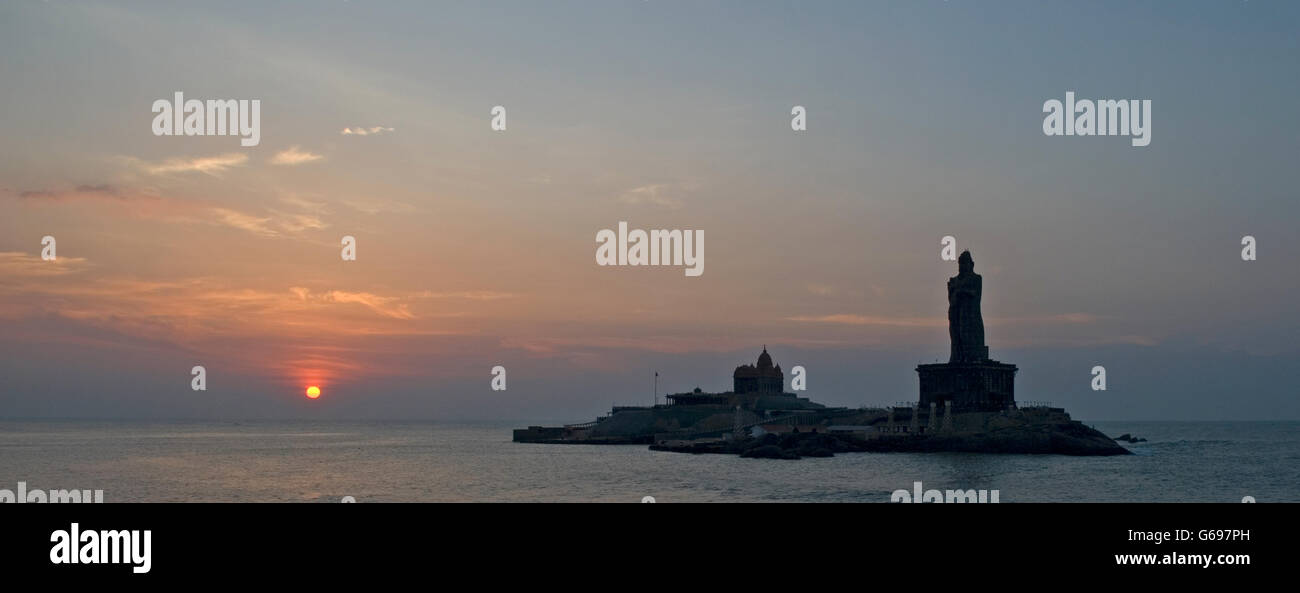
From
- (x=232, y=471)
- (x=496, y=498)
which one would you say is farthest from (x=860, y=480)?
(x=232, y=471)

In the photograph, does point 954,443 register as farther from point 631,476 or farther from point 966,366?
point 631,476

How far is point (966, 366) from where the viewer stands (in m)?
169

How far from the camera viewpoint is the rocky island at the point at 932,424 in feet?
499

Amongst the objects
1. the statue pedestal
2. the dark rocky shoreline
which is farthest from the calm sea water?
the statue pedestal

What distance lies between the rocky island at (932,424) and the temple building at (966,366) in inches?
5.9

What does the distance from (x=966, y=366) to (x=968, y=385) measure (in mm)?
2811

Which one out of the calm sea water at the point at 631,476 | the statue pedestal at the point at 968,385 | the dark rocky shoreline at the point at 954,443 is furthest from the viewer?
the statue pedestal at the point at 968,385

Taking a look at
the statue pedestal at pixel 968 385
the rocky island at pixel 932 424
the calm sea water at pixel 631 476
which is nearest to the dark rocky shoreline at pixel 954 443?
the rocky island at pixel 932 424

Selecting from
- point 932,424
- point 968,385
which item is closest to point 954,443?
point 932,424

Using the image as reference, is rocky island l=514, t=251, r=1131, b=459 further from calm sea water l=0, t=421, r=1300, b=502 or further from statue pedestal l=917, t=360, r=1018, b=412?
calm sea water l=0, t=421, r=1300, b=502

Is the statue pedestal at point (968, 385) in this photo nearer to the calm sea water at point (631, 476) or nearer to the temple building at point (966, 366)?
the temple building at point (966, 366)
